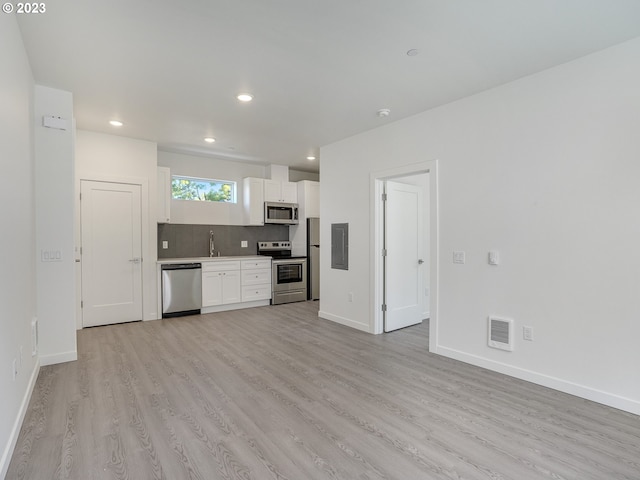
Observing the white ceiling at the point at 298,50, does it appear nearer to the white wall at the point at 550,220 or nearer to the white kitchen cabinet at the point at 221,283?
the white wall at the point at 550,220

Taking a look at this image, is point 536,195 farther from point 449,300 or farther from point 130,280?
point 130,280

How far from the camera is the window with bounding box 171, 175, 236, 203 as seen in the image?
6057mm

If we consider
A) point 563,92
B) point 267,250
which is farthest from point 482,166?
point 267,250

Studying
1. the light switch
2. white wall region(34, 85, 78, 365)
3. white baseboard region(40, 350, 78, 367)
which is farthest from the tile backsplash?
the light switch

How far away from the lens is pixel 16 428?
215 cm

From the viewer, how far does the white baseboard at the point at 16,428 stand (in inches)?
71.7

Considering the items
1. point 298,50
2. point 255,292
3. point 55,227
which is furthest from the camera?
point 255,292

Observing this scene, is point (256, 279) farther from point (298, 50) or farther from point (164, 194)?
point (298, 50)

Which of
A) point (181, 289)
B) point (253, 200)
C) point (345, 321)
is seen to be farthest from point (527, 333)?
point (253, 200)

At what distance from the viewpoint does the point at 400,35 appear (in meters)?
2.46

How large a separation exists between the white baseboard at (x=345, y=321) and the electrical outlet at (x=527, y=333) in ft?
6.44

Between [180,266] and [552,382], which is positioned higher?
[180,266]

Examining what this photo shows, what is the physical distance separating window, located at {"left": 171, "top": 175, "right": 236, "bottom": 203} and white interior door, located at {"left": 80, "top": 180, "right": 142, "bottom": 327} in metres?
1.00

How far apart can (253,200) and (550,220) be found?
15.9ft
